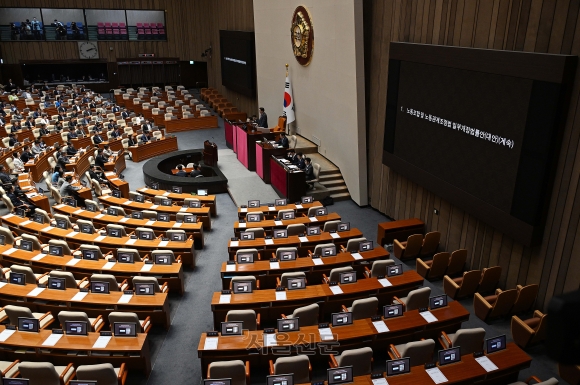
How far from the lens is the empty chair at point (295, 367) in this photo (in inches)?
209

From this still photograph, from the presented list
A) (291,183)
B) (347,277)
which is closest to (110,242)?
(347,277)

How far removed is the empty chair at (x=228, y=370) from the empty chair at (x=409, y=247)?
203 inches

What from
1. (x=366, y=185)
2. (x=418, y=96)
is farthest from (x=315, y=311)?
(x=366, y=185)

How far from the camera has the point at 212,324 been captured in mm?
7426

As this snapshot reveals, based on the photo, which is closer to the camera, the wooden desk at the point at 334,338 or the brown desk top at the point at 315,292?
the wooden desk at the point at 334,338

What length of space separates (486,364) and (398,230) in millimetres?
4930

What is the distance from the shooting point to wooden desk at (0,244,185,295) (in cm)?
787

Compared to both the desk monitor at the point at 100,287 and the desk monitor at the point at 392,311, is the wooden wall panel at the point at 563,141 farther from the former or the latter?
the desk monitor at the point at 100,287

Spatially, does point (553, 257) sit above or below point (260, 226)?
above

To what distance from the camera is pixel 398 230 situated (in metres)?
10.3

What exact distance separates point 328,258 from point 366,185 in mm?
4663

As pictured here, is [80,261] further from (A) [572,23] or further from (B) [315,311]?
(A) [572,23]

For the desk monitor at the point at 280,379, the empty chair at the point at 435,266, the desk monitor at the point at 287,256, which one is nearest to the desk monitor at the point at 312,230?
the desk monitor at the point at 287,256

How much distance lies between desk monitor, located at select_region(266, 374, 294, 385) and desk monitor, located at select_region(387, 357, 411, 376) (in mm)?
1177
